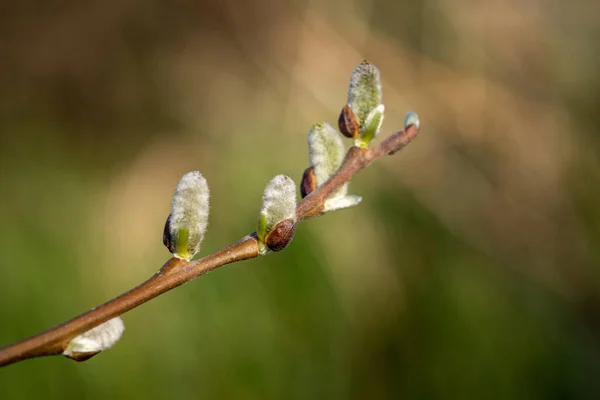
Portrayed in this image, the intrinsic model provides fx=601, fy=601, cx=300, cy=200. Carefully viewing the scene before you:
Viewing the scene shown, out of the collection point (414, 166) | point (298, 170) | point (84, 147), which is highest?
point (84, 147)

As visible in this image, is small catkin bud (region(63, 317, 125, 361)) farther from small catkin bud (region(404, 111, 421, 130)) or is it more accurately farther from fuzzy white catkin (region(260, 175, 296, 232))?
small catkin bud (region(404, 111, 421, 130))

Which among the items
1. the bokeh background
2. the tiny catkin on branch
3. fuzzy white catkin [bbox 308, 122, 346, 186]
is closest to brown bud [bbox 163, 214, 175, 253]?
the tiny catkin on branch

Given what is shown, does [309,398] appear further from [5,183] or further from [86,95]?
[86,95]

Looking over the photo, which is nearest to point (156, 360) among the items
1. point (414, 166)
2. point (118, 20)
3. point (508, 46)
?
point (414, 166)

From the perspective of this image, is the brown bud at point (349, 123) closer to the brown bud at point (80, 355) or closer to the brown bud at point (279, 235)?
the brown bud at point (279, 235)

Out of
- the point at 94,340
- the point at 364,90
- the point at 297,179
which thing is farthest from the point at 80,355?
the point at 297,179
